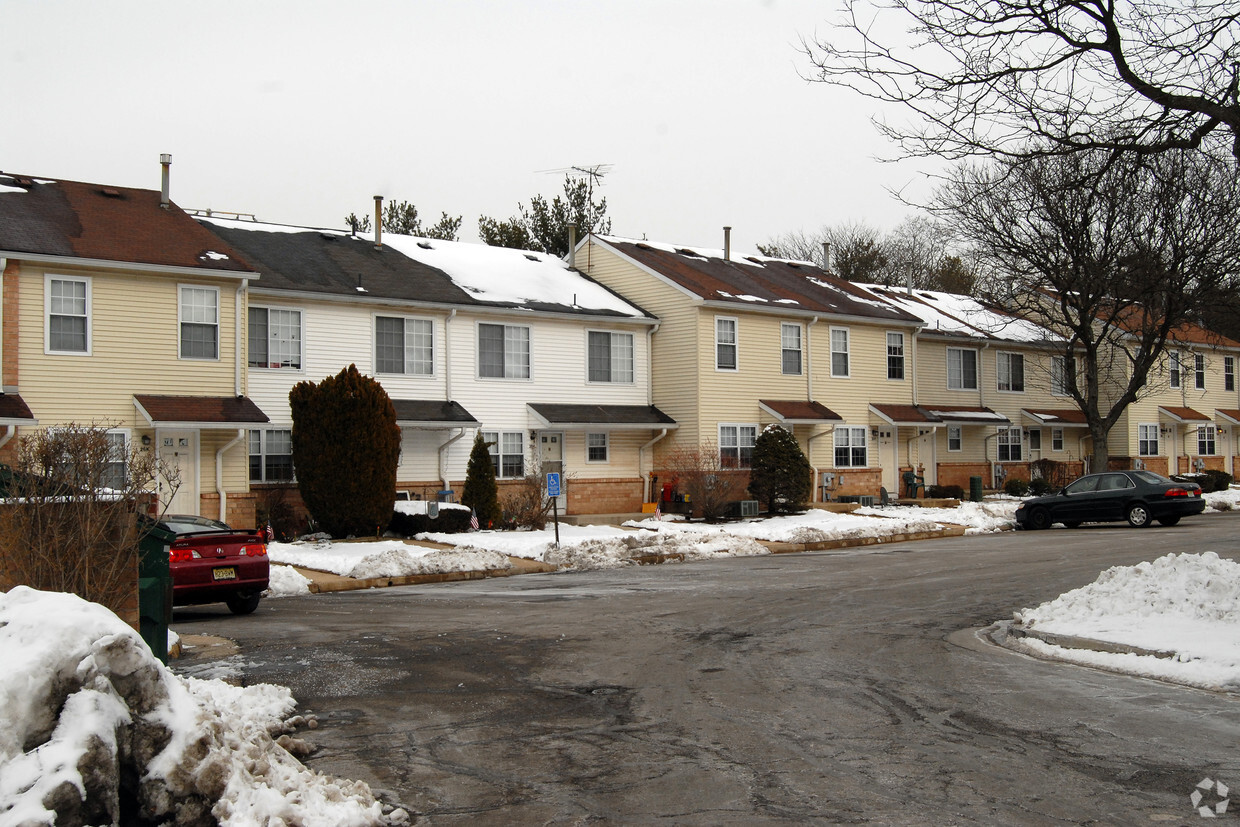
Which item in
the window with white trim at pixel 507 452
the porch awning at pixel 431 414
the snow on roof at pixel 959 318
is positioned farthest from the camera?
the snow on roof at pixel 959 318

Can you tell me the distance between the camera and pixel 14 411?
21688 mm

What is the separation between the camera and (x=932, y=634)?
42.1 ft

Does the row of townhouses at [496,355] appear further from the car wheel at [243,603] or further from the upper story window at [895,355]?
the car wheel at [243,603]

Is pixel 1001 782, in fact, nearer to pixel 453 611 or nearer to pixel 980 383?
pixel 453 611

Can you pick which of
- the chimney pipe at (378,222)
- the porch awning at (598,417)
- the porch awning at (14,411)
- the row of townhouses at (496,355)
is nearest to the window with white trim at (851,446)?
the row of townhouses at (496,355)

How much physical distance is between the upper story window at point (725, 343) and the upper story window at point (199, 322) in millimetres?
14336

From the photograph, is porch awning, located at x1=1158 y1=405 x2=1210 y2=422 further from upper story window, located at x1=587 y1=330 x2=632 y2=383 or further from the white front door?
the white front door

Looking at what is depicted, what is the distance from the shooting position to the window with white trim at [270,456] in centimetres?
2625

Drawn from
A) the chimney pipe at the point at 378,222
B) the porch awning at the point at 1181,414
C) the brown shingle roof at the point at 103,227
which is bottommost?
the porch awning at the point at 1181,414

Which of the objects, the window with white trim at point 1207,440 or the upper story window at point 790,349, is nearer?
the upper story window at point 790,349

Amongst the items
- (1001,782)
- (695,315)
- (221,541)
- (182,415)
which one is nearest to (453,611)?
(221,541)

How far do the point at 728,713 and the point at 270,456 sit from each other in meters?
19.9

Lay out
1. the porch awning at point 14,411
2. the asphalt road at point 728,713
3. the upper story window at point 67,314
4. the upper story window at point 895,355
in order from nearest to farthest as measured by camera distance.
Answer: the asphalt road at point 728,713 < the porch awning at point 14,411 < the upper story window at point 67,314 < the upper story window at point 895,355

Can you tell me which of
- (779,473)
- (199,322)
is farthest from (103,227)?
(779,473)
